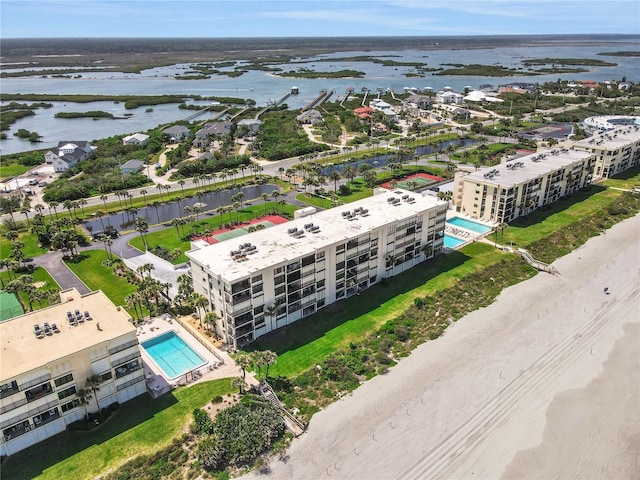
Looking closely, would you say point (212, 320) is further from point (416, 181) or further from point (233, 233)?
point (416, 181)

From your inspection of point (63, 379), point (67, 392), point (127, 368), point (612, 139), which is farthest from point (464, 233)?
point (63, 379)

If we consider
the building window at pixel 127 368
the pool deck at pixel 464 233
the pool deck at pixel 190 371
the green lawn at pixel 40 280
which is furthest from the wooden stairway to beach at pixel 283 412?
the pool deck at pixel 464 233

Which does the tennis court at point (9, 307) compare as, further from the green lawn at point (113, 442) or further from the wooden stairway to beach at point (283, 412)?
the wooden stairway to beach at point (283, 412)

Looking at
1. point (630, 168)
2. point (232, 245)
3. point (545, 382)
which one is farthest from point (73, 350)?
point (630, 168)

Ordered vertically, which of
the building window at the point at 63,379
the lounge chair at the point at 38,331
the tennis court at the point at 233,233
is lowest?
the tennis court at the point at 233,233

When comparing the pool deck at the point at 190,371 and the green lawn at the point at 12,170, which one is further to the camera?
the green lawn at the point at 12,170

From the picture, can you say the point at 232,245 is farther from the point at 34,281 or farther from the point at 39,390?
the point at 34,281

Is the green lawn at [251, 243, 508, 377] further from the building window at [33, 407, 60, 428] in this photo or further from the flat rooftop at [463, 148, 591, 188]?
the building window at [33, 407, 60, 428]
